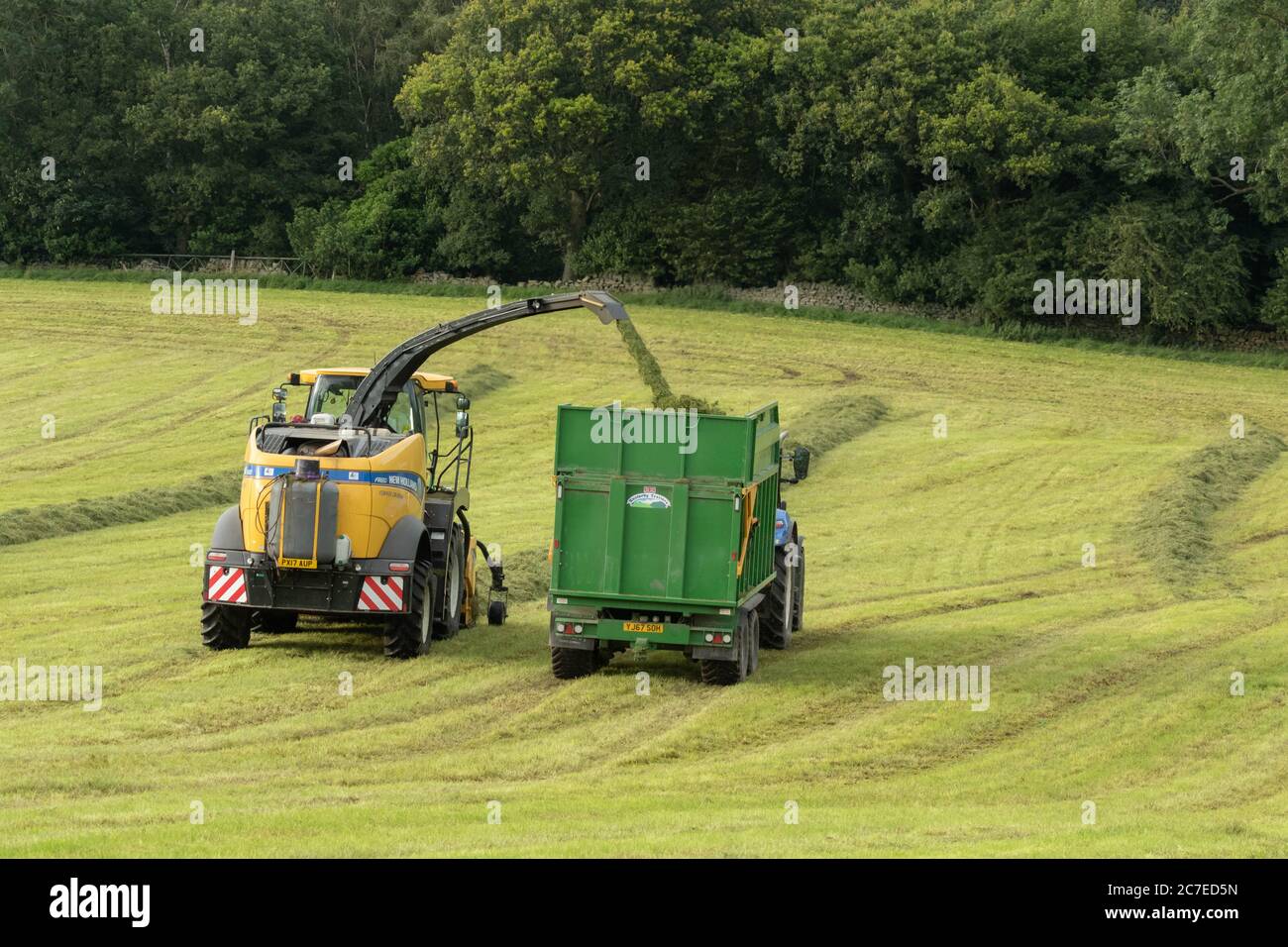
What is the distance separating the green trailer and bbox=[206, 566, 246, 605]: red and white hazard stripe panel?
11.5 ft

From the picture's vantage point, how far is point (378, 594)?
65.2 feet

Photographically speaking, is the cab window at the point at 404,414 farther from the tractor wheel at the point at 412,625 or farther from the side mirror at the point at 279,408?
the tractor wheel at the point at 412,625

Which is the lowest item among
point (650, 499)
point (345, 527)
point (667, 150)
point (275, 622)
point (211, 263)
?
point (275, 622)

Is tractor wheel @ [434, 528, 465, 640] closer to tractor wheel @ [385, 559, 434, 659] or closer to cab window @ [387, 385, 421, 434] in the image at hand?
tractor wheel @ [385, 559, 434, 659]

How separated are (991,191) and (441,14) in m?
29.0

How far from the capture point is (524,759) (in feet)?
53.1

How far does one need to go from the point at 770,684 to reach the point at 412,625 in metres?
4.06

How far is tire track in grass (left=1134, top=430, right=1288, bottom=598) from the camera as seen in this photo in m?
29.4

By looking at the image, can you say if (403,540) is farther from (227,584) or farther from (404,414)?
(404,414)

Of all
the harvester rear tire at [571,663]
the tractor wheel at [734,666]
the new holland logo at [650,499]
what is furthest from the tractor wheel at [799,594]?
the new holland logo at [650,499]

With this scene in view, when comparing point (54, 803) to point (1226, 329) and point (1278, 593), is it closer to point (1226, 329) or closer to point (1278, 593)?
point (1278, 593)
